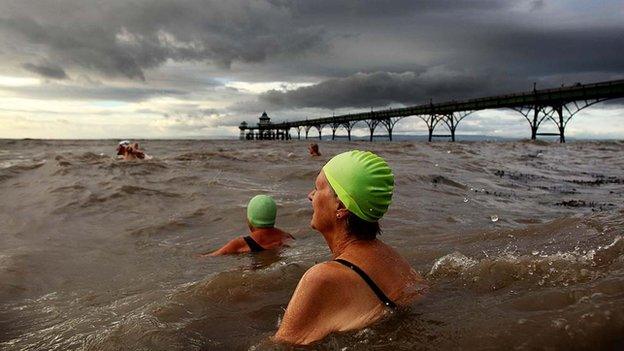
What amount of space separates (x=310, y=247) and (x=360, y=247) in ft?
12.6

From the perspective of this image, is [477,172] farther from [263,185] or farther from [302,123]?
[302,123]

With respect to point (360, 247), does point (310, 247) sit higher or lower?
lower

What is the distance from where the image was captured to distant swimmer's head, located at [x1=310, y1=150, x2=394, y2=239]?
2752 mm

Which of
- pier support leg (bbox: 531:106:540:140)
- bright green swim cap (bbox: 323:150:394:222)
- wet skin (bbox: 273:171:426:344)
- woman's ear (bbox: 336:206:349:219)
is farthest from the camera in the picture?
pier support leg (bbox: 531:106:540:140)

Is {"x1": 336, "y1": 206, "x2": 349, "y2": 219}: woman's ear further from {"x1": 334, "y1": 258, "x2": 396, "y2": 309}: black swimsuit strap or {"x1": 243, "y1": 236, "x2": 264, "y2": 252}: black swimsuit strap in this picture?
{"x1": 243, "y1": 236, "x2": 264, "y2": 252}: black swimsuit strap

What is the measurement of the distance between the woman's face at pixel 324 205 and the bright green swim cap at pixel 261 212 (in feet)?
11.7

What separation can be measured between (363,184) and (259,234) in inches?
158

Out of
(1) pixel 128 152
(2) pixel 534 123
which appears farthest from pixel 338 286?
(2) pixel 534 123

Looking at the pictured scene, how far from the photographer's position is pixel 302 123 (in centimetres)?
10744

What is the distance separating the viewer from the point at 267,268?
5.14 metres

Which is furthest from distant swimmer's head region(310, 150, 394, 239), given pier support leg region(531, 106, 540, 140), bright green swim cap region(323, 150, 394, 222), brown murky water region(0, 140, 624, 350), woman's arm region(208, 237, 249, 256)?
pier support leg region(531, 106, 540, 140)

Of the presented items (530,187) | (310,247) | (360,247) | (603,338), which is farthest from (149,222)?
(530,187)

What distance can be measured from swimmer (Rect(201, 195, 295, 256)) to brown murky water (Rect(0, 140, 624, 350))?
0.25m

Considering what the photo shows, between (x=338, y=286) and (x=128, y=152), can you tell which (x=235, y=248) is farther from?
(x=128, y=152)
